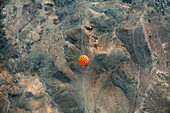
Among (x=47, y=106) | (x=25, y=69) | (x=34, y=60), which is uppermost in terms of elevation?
(x=34, y=60)

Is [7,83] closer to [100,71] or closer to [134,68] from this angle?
[100,71]

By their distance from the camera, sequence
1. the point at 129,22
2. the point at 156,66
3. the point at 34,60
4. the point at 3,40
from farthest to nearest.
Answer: the point at 3,40 → the point at 34,60 → the point at 129,22 → the point at 156,66

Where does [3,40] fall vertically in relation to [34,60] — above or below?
above

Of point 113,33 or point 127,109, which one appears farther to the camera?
point 113,33

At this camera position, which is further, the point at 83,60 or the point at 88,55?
the point at 88,55

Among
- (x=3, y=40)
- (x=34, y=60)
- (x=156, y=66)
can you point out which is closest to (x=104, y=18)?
(x=156, y=66)

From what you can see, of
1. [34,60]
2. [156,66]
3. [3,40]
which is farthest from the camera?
[3,40]
